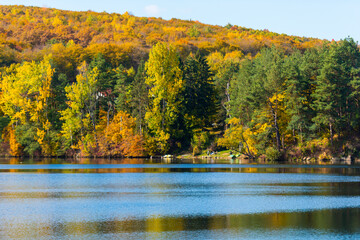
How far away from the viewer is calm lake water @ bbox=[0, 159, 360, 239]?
2419cm

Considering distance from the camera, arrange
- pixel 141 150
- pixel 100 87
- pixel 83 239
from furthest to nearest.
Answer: pixel 100 87, pixel 141 150, pixel 83 239

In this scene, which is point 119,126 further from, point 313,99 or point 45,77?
point 313,99

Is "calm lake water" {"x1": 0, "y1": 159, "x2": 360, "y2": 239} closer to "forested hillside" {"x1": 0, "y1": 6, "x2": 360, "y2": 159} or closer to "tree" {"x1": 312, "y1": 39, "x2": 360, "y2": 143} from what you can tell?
"tree" {"x1": 312, "y1": 39, "x2": 360, "y2": 143}

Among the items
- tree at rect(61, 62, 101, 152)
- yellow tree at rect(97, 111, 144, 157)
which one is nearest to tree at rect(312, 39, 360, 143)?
yellow tree at rect(97, 111, 144, 157)

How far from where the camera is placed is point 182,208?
31016 millimetres

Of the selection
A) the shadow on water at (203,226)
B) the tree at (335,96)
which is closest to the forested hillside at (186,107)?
the tree at (335,96)

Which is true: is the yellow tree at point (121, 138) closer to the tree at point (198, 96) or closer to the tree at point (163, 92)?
the tree at point (163, 92)

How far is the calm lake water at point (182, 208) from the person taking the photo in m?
24.2

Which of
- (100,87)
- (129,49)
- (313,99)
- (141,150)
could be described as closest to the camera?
(313,99)

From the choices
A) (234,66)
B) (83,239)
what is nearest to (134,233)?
(83,239)

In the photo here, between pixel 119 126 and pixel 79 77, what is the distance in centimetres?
1140

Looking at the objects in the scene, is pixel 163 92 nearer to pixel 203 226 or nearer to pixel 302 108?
pixel 302 108

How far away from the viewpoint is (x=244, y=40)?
180750mm

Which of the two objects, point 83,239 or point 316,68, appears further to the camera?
point 316,68
